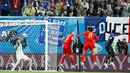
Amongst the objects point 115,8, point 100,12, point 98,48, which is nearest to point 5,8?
point 100,12

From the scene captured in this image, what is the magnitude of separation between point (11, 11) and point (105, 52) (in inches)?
196

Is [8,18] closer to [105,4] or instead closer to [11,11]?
[11,11]

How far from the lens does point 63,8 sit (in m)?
26.3

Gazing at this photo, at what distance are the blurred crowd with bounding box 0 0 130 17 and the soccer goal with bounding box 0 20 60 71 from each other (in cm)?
234

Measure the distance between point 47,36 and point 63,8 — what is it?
143 inches

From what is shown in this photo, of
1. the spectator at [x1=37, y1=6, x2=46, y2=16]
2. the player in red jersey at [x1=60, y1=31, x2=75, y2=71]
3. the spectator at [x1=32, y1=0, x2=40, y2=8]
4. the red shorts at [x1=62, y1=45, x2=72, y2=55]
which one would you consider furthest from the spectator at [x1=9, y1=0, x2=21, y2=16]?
the red shorts at [x1=62, y1=45, x2=72, y2=55]

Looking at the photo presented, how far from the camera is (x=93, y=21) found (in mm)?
25578

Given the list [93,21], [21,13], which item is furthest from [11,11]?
[93,21]

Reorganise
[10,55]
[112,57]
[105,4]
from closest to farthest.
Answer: [10,55] < [112,57] < [105,4]

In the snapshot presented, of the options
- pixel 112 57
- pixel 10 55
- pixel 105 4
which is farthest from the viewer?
pixel 105 4

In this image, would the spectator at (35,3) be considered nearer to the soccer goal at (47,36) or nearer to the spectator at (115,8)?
the soccer goal at (47,36)

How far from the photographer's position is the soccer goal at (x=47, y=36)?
22953mm

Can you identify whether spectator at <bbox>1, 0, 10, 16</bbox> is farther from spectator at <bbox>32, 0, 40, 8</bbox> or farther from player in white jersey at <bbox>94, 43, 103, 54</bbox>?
player in white jersey at <bbox>94, 43, 103, 54</bbox>

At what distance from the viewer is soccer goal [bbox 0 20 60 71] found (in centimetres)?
2295
